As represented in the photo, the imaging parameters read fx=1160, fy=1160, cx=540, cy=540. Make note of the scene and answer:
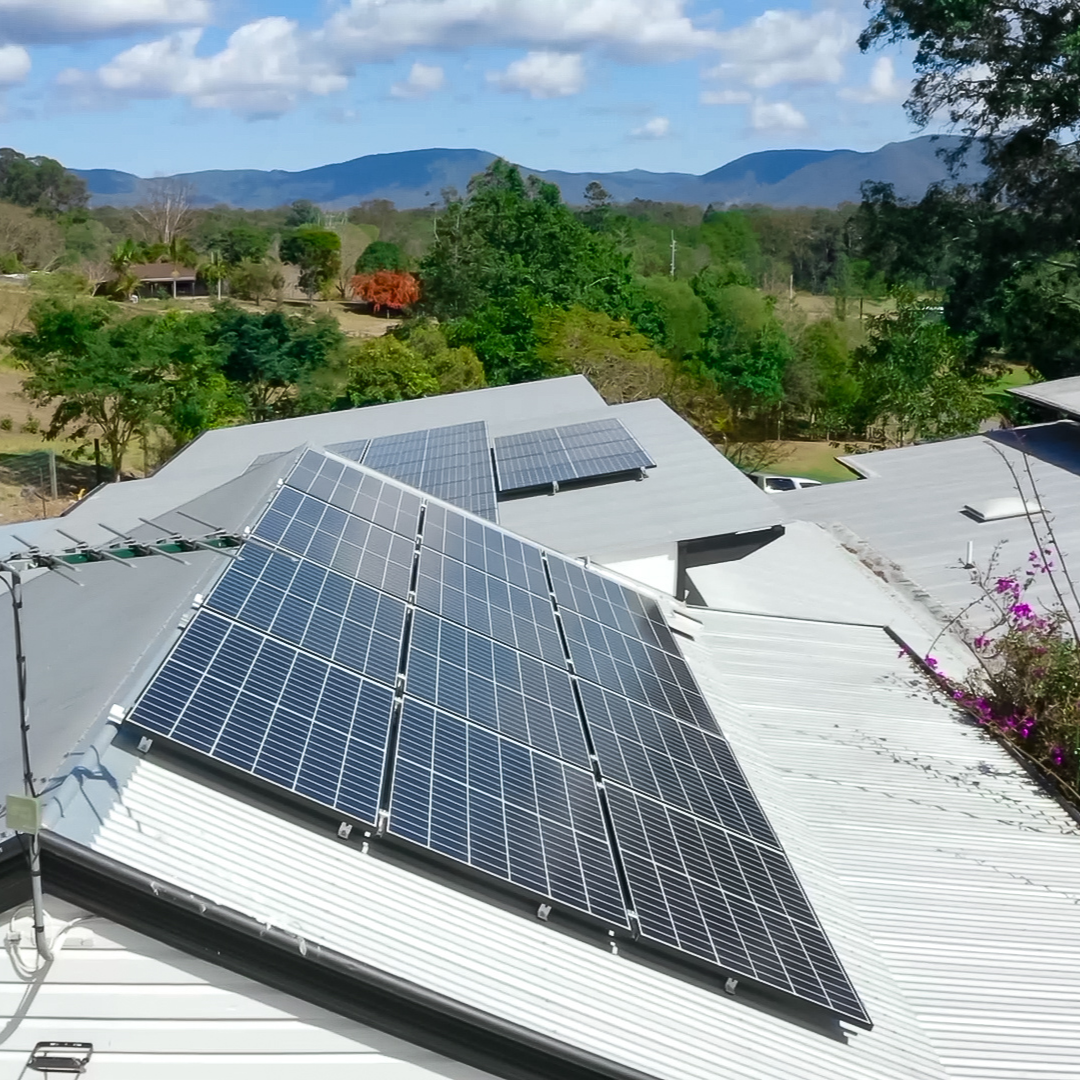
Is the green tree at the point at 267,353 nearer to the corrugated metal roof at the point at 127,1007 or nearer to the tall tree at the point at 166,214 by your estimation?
the corrugated metal roof at the point at 127,1007

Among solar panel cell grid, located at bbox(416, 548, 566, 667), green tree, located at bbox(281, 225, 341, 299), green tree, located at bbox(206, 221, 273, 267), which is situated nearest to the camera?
solar panel cell grid, located at bbox(416, 548, 566, 667)

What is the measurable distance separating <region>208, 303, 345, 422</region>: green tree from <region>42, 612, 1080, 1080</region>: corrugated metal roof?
32.9 meters

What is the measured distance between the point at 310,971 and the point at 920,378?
4407cm

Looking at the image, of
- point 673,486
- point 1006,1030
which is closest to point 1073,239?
point 673,486

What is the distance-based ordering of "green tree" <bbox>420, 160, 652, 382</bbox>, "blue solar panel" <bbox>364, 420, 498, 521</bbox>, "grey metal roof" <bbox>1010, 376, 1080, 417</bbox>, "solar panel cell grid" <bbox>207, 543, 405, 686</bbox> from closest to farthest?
1. "solar panel cell grid" <bbox>207, 543, 405, 686</bbox>
2. "blue solar panel" <bbox>364, 420, 498, 521</bbox>
3. "grey metal roof" <bbox>1010, 376, 1080, 417</bbox>
4. "green tree" <bbox>420, 160, 652, 382</bbox>

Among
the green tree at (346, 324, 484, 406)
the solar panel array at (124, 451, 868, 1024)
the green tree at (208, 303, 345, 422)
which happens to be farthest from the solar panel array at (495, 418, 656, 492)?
the green tree at (208, 303, 345, 422)

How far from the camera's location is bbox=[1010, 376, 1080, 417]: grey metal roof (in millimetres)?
22703

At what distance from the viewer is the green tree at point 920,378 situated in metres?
43.4

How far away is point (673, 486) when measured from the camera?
1641 cm

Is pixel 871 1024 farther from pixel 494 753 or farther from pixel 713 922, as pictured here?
pixel 494 753

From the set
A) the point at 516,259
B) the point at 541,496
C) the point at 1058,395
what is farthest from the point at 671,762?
the point at 516,259

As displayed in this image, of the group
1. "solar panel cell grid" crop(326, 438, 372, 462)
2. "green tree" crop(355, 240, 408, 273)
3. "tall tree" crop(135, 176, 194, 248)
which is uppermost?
"tall tree" crop(135, 176, 194, 248)

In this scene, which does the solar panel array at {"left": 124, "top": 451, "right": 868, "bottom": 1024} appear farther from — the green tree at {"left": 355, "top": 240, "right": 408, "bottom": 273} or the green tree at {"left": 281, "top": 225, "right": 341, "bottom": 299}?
the green tree at {"left": 281, "top": 225, "right": 341, "bottom": 299}

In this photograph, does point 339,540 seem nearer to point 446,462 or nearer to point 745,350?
point 446,462
